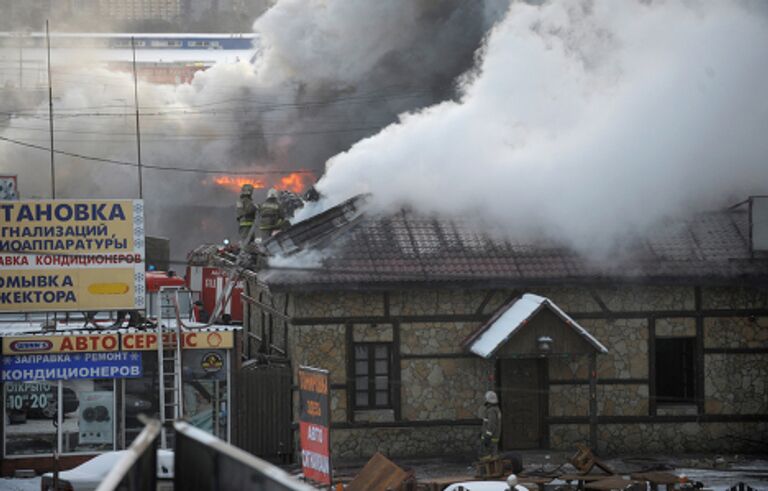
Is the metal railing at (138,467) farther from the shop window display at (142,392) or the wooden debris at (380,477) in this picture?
the shop window display at (142,392)

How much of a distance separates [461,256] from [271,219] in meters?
3.75

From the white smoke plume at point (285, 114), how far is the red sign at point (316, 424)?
130 ft

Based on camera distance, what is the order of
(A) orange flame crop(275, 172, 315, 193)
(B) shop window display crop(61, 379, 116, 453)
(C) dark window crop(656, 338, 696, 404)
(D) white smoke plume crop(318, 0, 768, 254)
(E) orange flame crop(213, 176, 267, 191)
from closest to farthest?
(B) shop window display crop(61, 379, 116, 453)
(C) dark window crop(656, 338, 696, 404)
(D) white smoke plume crop(318, 0, 768, 254)
(A) orange flame crop(275, 172, 315, 193)
(E) orange flame crop(213, 176, 267, 191)

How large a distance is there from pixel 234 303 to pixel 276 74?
91.8ft

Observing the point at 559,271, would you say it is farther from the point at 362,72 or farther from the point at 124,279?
the point at 362,72

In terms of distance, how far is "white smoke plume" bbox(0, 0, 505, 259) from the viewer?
53.2 m

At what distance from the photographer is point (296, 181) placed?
54.0 meters

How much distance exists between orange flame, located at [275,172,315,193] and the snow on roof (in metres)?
36.6

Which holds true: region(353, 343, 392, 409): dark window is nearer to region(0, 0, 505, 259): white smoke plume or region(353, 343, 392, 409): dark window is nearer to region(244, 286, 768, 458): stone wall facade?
region(244, 286, 768, 458): stone wall facade

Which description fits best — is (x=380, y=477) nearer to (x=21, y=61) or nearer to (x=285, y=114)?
(x=285, y=114)

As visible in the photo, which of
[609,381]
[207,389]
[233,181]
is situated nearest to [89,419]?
[207,389]

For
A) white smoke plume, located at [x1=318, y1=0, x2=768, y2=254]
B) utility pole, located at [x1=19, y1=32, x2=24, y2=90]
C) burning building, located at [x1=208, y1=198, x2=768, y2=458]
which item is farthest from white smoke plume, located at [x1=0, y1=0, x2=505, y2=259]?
burning building, located at [x1=208, y1=198, x2=768, y2=458]

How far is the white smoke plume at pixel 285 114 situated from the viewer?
5322 cm

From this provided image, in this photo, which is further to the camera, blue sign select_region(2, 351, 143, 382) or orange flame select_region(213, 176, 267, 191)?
orange flame select_region(213, 176, 267, 191)
